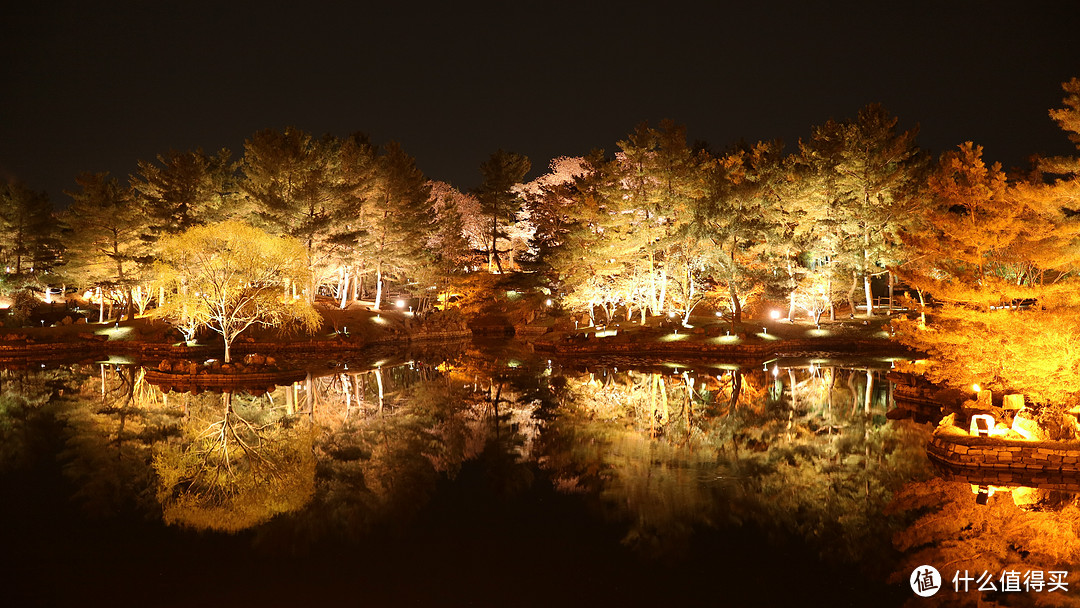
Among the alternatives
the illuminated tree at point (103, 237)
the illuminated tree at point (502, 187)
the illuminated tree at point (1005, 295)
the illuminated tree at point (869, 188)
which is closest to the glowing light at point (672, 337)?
the illuminated tree at point (869, 188)

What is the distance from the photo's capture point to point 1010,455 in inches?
479

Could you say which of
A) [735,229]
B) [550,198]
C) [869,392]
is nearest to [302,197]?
[550,198]

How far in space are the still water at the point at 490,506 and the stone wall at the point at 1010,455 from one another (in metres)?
0.65

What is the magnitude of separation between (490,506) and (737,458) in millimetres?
5522

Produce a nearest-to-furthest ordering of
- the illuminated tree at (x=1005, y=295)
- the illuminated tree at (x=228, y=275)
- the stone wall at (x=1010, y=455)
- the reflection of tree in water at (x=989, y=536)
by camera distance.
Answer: the reflection of tree in water at (x=989, y=536)
the stone wall at (x=1010, y=455)
the illuminated tree at (x=1005, y=295)
the illuminated tree at (x=228, y=275)

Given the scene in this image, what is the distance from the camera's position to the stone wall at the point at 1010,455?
11.9 m

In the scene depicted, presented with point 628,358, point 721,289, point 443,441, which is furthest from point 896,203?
point 443,441

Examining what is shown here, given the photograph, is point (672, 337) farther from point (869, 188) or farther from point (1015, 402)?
point (1015, 402)

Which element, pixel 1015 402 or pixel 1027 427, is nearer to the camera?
pixel 1027 427

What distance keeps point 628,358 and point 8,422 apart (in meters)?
24.0

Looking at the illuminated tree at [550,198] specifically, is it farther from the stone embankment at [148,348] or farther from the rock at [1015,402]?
the rock at [1015,402]

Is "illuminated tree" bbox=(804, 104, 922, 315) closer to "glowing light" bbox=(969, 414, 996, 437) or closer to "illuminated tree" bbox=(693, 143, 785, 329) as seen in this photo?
"illuminated tree" bbox=(693, 143, 785, 329)

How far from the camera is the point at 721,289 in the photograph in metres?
39.8

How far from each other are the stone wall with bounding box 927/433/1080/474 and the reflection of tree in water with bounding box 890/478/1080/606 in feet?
3.11
